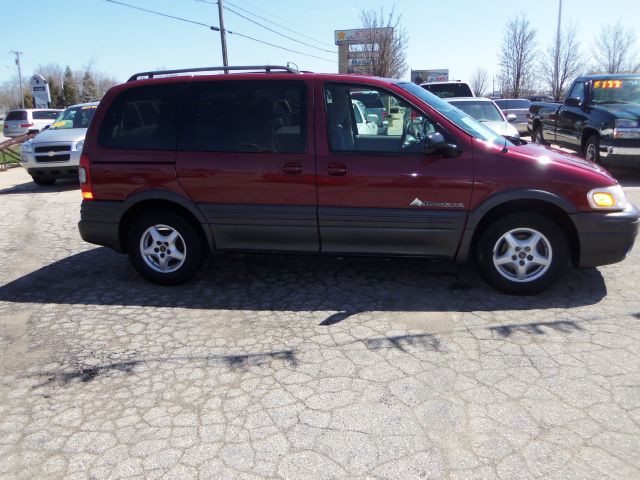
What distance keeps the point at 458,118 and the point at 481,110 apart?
22.7ft

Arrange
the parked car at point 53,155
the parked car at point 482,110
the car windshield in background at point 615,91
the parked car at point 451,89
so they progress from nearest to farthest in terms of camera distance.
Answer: the car windshield in background at point 615,91, the parked car at point 482,110, the parked car at point 53,155, the parked car at point 451,89

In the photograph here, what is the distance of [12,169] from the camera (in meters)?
15.6

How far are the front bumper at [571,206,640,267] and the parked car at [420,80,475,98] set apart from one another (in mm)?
12440

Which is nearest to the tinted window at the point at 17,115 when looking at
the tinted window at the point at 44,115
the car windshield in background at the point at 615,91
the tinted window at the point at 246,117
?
the tinted window at the point at 44,115

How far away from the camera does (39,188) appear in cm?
1141

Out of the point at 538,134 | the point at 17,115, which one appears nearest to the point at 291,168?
the point at 538,134

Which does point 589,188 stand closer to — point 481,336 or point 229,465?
point 481,336

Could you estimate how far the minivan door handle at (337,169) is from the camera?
14.2ft

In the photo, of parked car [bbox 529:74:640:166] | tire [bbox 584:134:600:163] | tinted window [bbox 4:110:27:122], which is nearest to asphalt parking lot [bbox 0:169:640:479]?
parked car [bbox 529:74:640:166]

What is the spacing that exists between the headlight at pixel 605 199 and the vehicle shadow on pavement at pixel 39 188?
10.1 metres

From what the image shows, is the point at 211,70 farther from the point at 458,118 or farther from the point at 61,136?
the point at 61,136

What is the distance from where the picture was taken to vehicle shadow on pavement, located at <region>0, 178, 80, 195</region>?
11.0 metres

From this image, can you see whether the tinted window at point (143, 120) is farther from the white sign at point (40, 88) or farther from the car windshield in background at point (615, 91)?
the white sign at point (40, 88)

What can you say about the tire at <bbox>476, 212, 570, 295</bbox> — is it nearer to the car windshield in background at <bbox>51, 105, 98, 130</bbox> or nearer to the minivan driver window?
the minivan driver window
